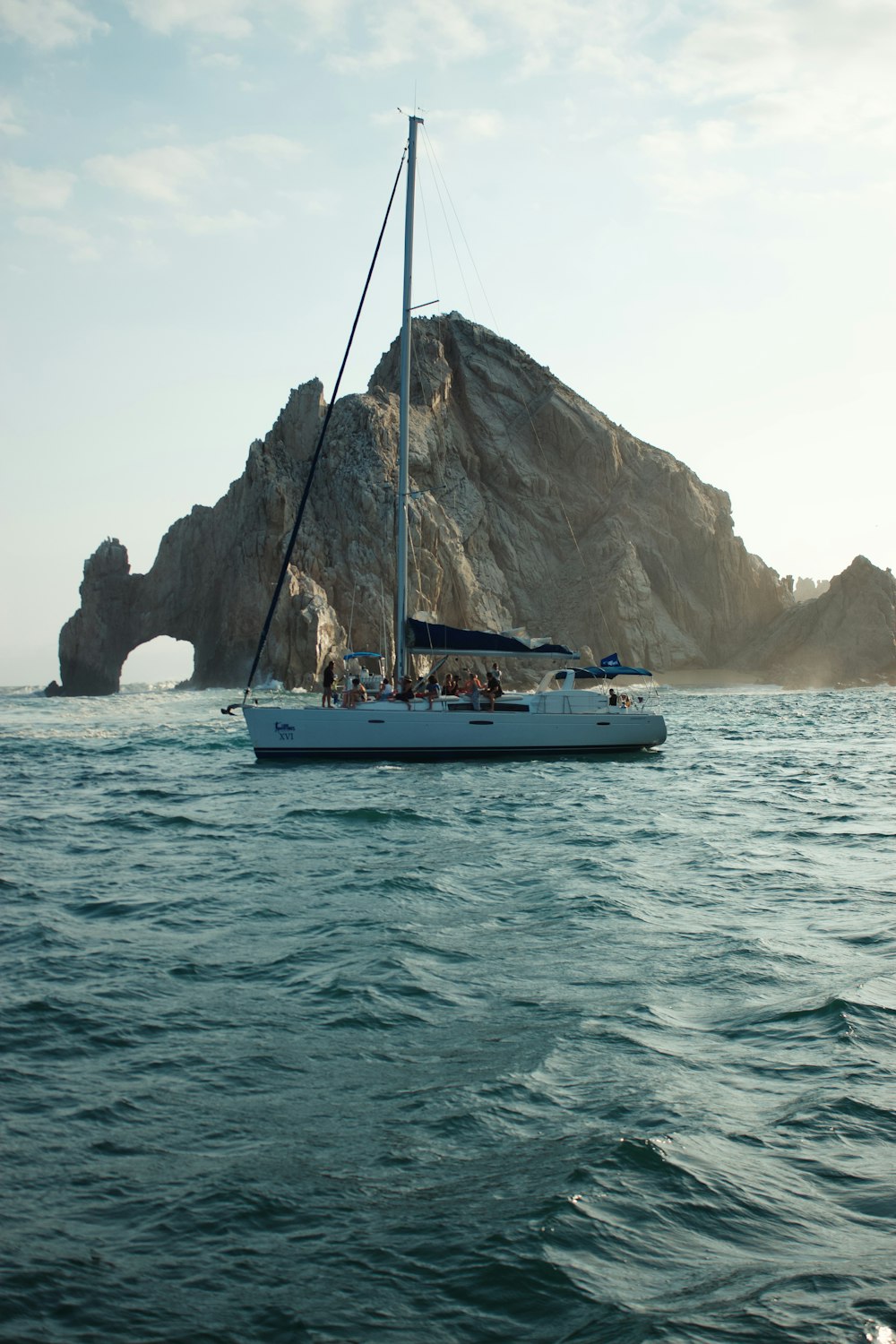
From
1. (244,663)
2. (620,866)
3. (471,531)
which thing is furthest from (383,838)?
(471,531)

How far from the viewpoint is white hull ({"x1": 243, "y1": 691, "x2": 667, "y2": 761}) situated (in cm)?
2656

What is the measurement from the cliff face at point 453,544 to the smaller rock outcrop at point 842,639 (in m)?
5.61

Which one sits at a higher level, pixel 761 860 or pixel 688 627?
pixel 688 627

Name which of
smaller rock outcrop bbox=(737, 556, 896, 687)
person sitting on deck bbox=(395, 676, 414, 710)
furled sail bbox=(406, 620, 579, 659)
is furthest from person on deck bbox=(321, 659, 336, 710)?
smaller rock outcrop bbox=(737, 556, 896, 687)

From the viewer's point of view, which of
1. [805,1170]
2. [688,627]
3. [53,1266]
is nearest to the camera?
[53,1266]

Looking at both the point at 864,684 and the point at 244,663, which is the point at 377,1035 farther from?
the point at 864,684

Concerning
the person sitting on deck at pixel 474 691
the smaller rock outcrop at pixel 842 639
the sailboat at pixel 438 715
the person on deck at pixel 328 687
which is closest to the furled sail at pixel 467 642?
the sailboat at pixel 438 715

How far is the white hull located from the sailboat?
2 cm

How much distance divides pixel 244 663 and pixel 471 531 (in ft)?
93.2

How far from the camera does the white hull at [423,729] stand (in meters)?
26.6

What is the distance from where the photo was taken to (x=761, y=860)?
1404 centimetres

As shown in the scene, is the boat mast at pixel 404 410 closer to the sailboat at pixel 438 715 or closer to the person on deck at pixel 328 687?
the sailboat at pixel 438 715

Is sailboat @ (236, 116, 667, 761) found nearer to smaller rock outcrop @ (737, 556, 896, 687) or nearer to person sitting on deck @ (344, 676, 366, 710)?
person sitting on deck @ (344, 676, 366, 710)

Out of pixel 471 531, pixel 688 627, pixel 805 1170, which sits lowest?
pixel 805 1170
